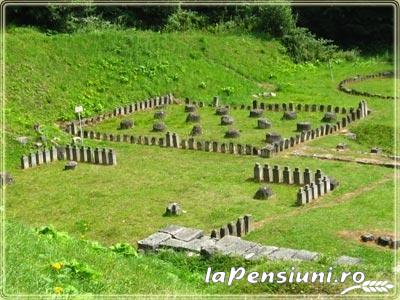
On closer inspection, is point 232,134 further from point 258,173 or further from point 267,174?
point 267,174

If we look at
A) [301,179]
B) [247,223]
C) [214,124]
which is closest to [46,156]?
[214,124]

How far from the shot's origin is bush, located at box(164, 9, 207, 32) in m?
49.2

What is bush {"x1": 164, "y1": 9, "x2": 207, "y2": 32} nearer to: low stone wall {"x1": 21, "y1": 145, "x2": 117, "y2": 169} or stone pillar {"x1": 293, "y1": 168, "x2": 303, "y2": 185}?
low stone wall {"x1": 21, "y1": 145, "x2": 117, "y2": 169}

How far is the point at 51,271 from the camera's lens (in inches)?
420

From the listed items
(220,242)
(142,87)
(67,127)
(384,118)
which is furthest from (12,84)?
(220,242)

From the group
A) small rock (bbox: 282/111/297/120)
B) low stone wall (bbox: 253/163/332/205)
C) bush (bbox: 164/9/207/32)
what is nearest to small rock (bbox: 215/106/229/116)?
small rock (bbox: 282/111/297/120)

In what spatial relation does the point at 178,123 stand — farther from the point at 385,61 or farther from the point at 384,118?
the point at 385,61

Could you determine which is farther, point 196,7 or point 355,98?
point 196,7

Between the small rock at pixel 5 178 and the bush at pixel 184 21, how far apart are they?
26.5 metres

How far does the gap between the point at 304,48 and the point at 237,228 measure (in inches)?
1331

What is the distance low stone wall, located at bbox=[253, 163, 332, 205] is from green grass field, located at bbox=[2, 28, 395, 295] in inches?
13.3

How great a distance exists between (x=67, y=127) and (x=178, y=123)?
5.43 metres

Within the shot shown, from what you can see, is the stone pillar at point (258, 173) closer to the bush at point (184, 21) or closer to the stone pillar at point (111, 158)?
the stone pillar at point (111, 158)

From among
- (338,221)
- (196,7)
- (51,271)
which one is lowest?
(338,221)
